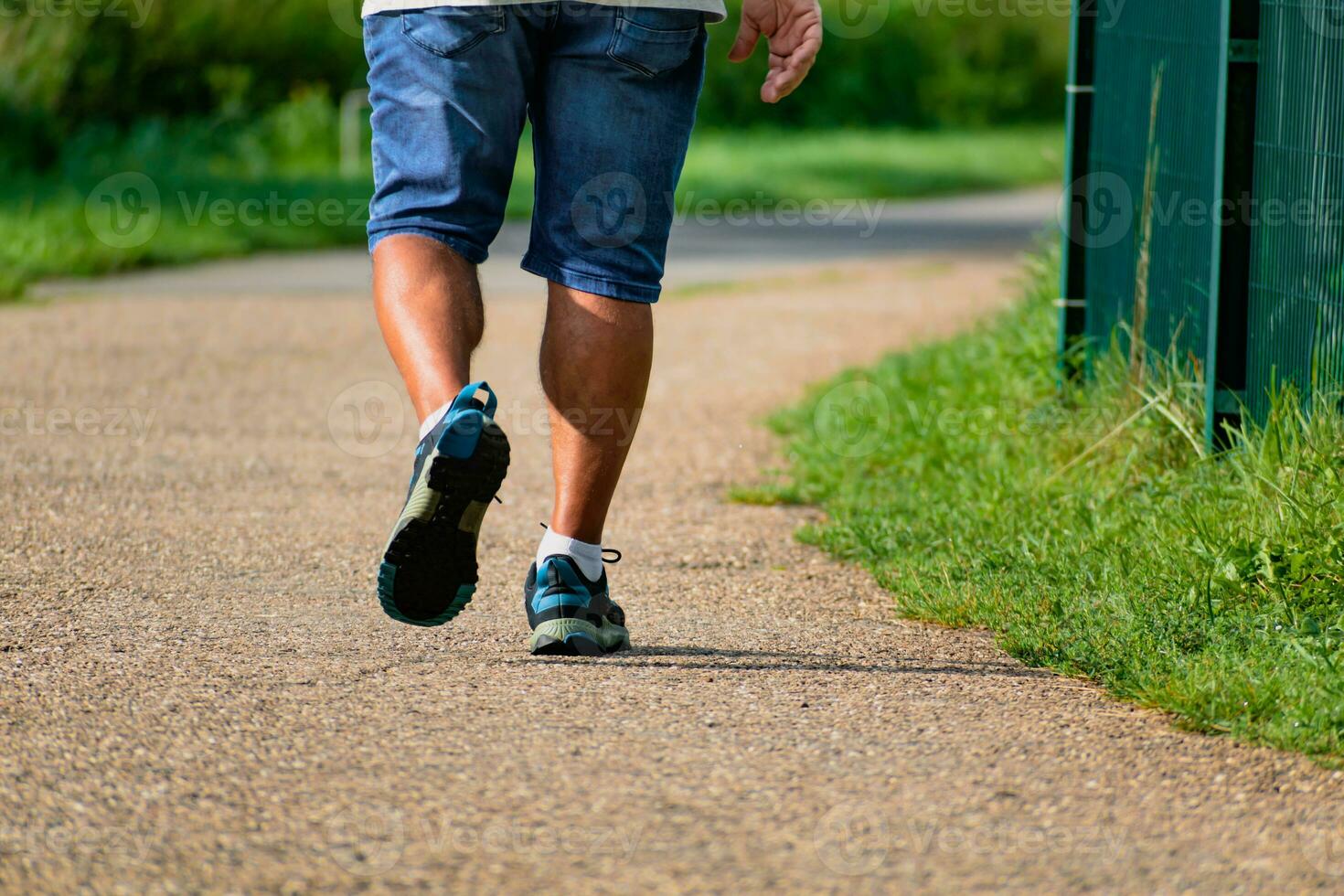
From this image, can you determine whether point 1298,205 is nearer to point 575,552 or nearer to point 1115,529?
point 1115,529

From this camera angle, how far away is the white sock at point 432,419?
2.69 meters

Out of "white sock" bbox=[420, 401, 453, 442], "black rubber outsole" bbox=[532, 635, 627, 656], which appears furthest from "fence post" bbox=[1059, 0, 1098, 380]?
"white sock" bbox=[420, 401, 453, 442]

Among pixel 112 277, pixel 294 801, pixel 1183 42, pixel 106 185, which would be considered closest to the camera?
pixel 294 801

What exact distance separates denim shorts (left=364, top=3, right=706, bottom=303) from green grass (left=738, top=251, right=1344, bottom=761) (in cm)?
106

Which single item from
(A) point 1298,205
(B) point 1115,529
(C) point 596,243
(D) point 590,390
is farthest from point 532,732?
(A) point 1298,205

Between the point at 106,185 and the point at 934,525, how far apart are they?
966cm

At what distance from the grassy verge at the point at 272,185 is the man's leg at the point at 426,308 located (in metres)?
4.59

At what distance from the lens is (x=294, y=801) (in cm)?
229

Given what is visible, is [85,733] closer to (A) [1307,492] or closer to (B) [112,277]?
(A) [1307,492]

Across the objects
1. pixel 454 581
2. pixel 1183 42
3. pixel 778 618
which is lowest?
pixel 778 618

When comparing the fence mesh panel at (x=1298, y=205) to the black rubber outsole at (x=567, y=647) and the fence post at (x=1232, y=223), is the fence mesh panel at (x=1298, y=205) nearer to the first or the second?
the fence post at (x=1232, y=223)

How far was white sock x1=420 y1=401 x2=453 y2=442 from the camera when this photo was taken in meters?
2.69

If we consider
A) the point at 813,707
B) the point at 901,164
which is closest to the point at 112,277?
the point at 813,707

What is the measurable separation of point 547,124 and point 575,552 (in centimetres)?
75
